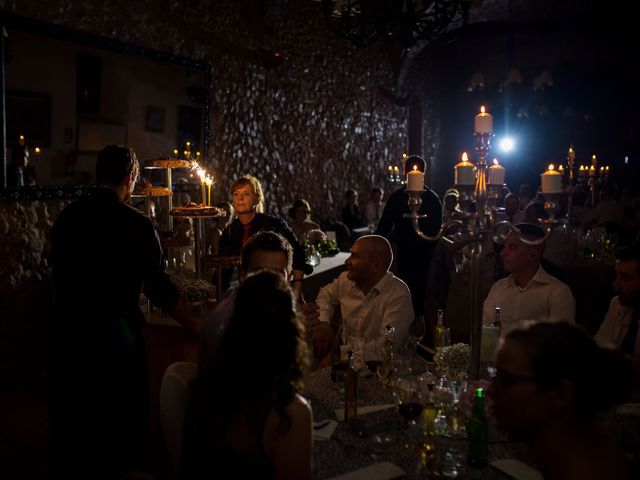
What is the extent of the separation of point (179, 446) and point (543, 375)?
3.64 feet

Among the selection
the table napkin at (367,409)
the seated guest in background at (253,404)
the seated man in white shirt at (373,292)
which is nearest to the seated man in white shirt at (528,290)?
the seated man in white shirt at (373,292)

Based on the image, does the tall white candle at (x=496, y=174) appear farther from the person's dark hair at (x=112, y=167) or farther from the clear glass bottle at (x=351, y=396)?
the person's dark hair at (x=112, y=167)

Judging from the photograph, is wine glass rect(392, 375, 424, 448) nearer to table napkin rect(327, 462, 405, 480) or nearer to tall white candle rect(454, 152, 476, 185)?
table napkin rect(327, 462, 405, 480)

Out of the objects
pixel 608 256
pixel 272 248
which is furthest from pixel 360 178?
pixel 272 248

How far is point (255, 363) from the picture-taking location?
4.71 feet

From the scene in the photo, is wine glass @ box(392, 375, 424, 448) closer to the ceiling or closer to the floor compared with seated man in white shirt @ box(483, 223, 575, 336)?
closer to the floor

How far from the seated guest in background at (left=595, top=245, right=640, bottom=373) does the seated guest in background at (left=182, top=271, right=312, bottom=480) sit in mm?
1592

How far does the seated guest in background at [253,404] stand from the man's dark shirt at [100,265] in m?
1.18

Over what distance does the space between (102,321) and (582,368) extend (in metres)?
1.98

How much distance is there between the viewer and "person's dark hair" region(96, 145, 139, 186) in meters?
2.56

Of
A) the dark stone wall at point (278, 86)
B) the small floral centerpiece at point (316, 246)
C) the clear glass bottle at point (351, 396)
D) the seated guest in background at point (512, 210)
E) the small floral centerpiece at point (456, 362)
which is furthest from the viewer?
the seated guest in background at point (512, 210)

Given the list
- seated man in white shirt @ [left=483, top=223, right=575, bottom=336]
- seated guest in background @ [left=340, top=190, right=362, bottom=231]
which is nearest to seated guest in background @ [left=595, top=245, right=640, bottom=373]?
seated man in white shirt @ [left=483, top=223, right=575, bottom=336]

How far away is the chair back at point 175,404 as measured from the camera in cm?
177

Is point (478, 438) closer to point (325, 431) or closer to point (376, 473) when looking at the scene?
point (376, 473)
